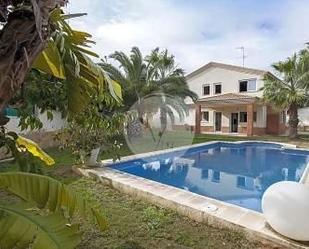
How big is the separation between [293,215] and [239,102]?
2778 centimetres

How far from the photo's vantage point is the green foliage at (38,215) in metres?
2.48

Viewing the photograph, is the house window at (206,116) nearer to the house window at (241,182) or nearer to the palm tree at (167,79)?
the palm tree at (167,79)

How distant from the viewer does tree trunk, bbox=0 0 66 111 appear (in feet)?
8.66

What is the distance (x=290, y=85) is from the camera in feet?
91.4

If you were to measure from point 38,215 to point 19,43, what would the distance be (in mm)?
1488

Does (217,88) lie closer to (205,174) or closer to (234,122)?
(234,122)

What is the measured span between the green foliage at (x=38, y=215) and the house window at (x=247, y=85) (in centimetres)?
3315

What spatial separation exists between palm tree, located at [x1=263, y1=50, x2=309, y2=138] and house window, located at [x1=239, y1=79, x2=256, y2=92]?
5329mm

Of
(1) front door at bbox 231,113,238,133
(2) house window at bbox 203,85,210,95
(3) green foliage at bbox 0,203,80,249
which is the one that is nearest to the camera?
(3) green foliage at bbox 0,203,80,249

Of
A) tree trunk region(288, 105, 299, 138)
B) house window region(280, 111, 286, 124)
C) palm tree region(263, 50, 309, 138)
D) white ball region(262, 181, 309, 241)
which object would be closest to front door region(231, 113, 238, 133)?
house window region(280, 111, 286, 124)

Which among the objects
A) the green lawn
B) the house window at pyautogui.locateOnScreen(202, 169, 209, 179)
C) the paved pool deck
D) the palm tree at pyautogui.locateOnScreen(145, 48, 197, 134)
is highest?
the palm tree at pyautogui.locateOnScreen(145, 48, 197, 134)

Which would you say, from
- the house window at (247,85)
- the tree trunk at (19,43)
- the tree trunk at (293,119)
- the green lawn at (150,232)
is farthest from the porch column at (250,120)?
the tree trunk at (19,43)

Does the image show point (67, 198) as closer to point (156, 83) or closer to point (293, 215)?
point (293, 215)

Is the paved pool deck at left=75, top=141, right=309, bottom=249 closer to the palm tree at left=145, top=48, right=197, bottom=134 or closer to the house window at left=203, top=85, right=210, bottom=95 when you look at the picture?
the palm tree at left=145, top=48, right=197, bottom=134
